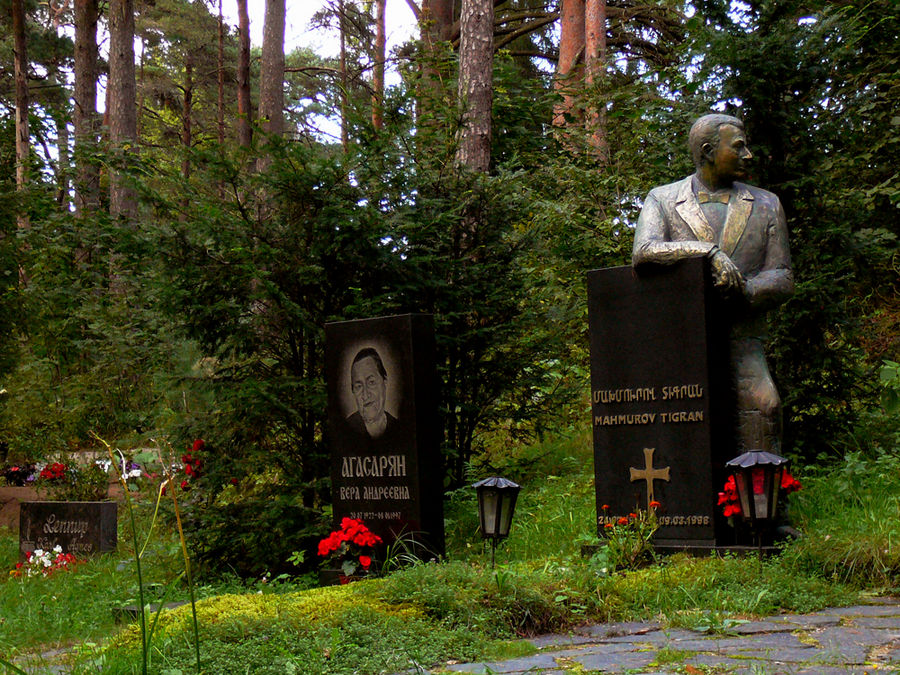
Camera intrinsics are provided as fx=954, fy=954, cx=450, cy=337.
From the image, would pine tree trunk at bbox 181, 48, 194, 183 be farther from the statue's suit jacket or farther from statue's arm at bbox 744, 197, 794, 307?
statue's arm at bbox 744, 197, 794, 307

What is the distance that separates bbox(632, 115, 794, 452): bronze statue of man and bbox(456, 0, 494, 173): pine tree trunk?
440 centimetres

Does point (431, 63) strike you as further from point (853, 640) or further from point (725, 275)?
point (853, 640)

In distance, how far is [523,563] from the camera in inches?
243

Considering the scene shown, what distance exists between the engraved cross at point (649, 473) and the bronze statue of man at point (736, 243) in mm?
628

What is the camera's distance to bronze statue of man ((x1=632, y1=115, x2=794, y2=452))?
6434mm

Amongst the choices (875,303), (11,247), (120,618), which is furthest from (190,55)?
(120,618)

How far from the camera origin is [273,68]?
16188mm

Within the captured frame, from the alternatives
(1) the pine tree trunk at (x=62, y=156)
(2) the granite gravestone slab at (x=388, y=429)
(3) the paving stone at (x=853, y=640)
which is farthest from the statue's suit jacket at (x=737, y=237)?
(1) the pine tree trunk at (x=62, y=156)

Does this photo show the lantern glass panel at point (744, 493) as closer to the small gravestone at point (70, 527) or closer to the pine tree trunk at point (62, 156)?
the small gravestone at point (70, 527)

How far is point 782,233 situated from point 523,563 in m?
2.92

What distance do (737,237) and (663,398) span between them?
1.28 m

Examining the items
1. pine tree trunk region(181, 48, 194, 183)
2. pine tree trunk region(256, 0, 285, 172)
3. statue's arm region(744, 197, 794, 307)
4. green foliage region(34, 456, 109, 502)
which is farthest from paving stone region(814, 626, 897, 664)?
pine tree trunk region(181, 48, 194, 183)

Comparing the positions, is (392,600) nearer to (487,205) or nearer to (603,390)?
(603,390)

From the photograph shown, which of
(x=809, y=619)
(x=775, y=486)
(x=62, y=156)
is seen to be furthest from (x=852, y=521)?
(x=62, y=156)
